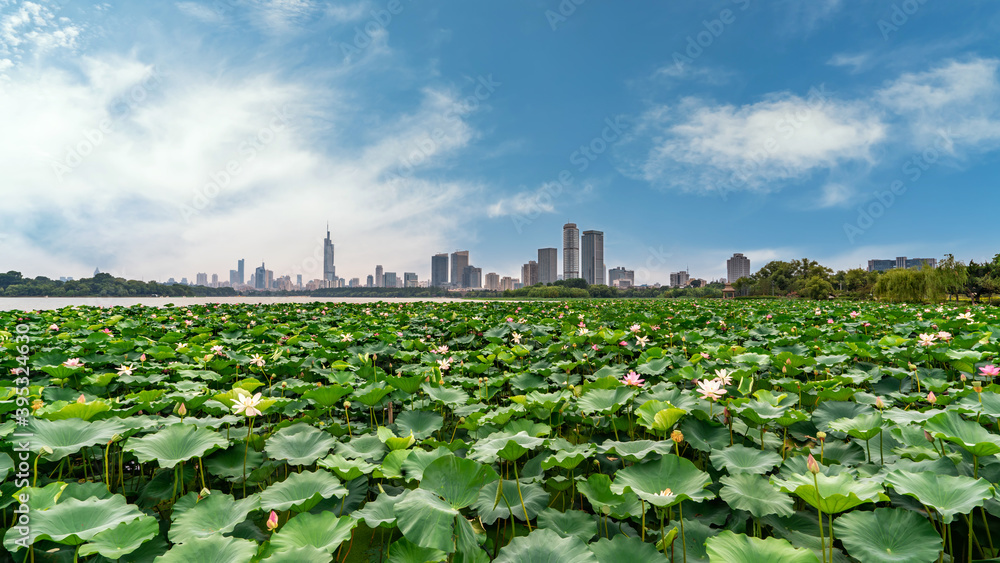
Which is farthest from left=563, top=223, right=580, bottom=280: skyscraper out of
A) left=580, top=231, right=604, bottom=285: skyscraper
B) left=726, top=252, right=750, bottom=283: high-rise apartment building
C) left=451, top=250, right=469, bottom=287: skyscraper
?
left=726, top=252, right=750, bottom=283: high-rise apartment building

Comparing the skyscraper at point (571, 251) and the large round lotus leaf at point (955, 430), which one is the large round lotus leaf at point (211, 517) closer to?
the large round lotus leaf at point (955, 430)

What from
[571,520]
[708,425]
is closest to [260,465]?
[571,520]

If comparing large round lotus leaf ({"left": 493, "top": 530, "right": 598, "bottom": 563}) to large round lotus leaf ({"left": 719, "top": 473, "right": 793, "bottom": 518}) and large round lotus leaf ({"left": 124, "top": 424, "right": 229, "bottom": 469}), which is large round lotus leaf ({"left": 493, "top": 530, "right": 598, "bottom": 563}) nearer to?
large round lotus leaf ({"left": 719, "top": 473, "right": 793, "bottom": 518})

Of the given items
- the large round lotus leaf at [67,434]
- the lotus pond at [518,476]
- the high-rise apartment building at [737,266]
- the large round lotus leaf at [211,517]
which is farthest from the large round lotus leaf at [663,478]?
the high-rise apartment building at [737,266]

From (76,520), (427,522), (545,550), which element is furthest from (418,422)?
(76,520)

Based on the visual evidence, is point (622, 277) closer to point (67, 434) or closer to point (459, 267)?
point (459, 267)

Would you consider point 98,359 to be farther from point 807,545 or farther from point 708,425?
point 807,545
